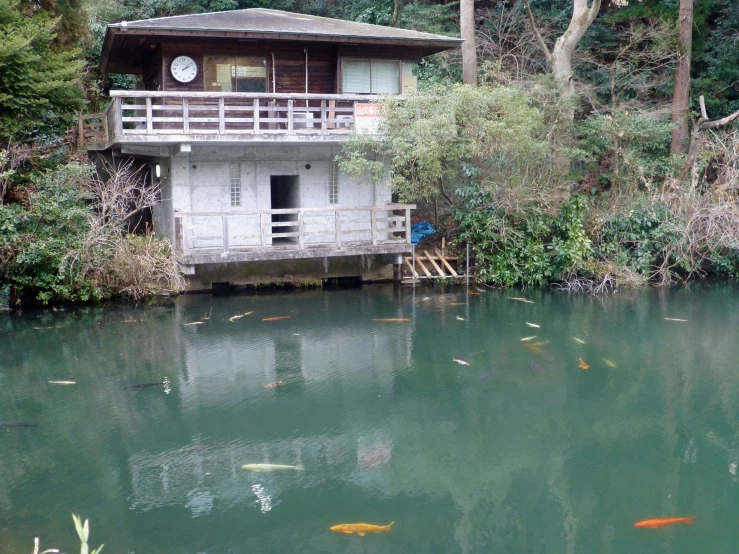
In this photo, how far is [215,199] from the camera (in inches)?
746

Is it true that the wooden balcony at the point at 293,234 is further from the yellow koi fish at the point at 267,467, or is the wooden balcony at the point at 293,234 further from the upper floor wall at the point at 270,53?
the yellow koi fish at the point at 267,467

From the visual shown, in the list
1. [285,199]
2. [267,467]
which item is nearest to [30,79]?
[285,199]

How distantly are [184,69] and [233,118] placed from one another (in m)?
2.12

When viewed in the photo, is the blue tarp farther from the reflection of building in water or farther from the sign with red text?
the reflection of building in water

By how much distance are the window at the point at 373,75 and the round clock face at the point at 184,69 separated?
12.2ft

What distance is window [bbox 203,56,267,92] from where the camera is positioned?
18672 mm

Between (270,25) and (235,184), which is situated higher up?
(270,25)

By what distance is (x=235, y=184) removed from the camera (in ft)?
62.7

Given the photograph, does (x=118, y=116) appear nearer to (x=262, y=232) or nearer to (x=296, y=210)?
(x=262, y=232)

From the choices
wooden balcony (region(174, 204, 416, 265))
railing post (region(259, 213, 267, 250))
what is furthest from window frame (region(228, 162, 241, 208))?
railing post (region(259, 213, 267, 250))

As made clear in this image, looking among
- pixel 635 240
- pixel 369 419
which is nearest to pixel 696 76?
pixel 635 240

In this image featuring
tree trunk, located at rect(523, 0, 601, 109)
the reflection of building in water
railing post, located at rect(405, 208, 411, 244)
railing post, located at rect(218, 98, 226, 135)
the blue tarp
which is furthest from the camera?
tree trunk, located at rect(523, 0, 601, 109)

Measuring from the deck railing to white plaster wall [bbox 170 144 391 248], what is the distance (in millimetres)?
741

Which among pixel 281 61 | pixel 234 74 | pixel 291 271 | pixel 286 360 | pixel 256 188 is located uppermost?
pixel 281 61
